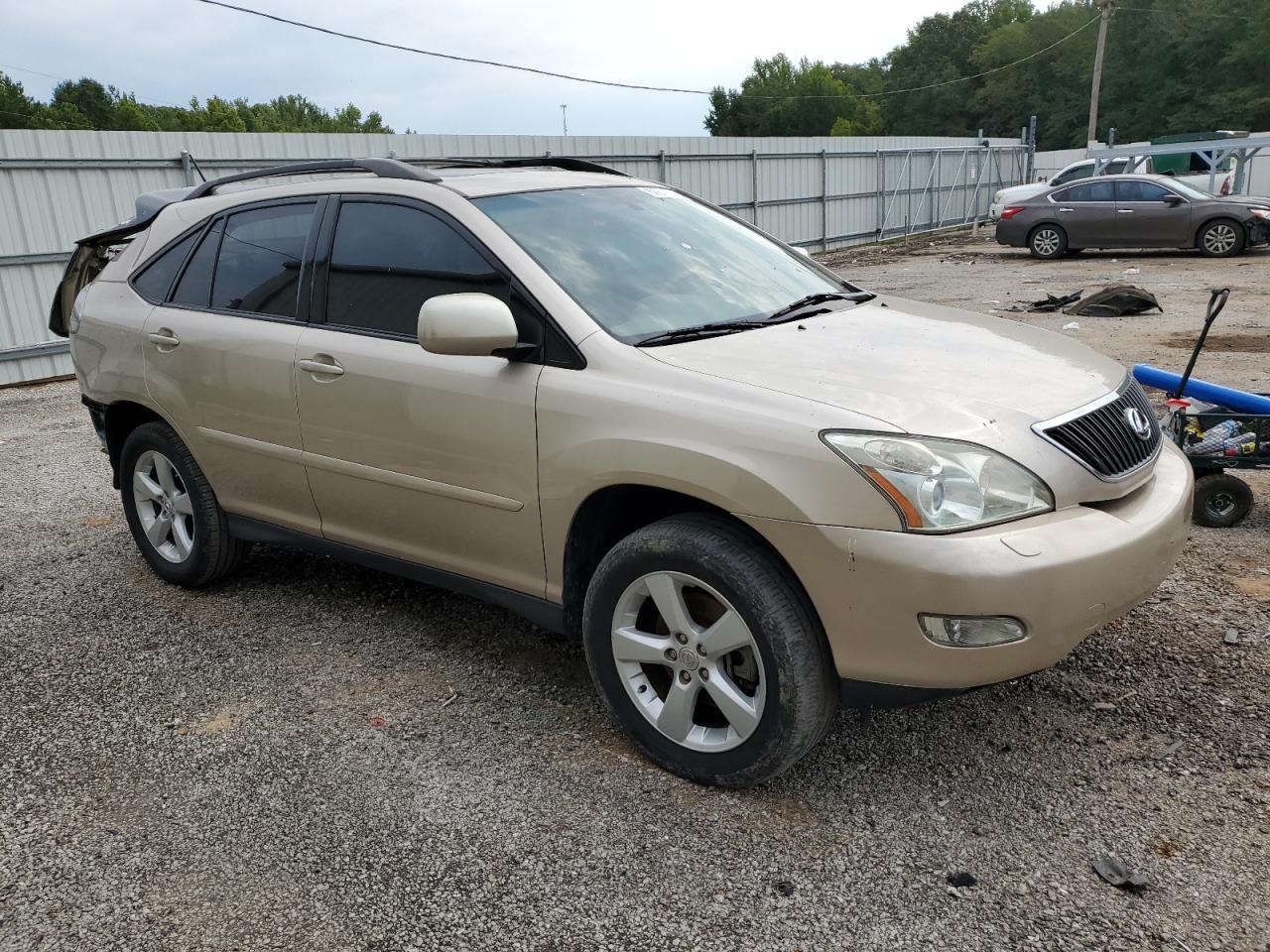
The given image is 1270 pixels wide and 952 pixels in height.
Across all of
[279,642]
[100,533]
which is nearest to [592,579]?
[279,642]

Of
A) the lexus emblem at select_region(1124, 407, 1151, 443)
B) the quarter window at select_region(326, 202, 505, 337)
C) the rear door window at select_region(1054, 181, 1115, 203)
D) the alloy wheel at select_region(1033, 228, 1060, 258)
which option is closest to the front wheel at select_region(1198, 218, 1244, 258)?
the rear door window at select_region(1054, 181, 1115, 203)

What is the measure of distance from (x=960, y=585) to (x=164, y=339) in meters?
3.38

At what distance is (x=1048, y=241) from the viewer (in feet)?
63.1

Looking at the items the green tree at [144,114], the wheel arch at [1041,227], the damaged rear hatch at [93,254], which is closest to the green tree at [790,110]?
the green tree at [144,114]

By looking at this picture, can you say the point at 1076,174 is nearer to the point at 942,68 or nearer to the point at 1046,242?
the point at 1046,242

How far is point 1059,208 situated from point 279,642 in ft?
59.3

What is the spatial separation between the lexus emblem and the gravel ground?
0.87 meters

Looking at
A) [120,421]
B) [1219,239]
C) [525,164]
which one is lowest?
[1219,239]

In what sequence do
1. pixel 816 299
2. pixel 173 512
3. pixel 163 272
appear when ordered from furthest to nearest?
pixel 173 512
pixel 163 272
pixel 816 299

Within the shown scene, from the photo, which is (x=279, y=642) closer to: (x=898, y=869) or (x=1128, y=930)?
(x=898, y=869)

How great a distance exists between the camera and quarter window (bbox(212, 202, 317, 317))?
3.99 metres

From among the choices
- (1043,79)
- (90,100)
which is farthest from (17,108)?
(1043,79)

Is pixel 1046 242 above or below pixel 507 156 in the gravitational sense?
below

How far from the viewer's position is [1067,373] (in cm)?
318
